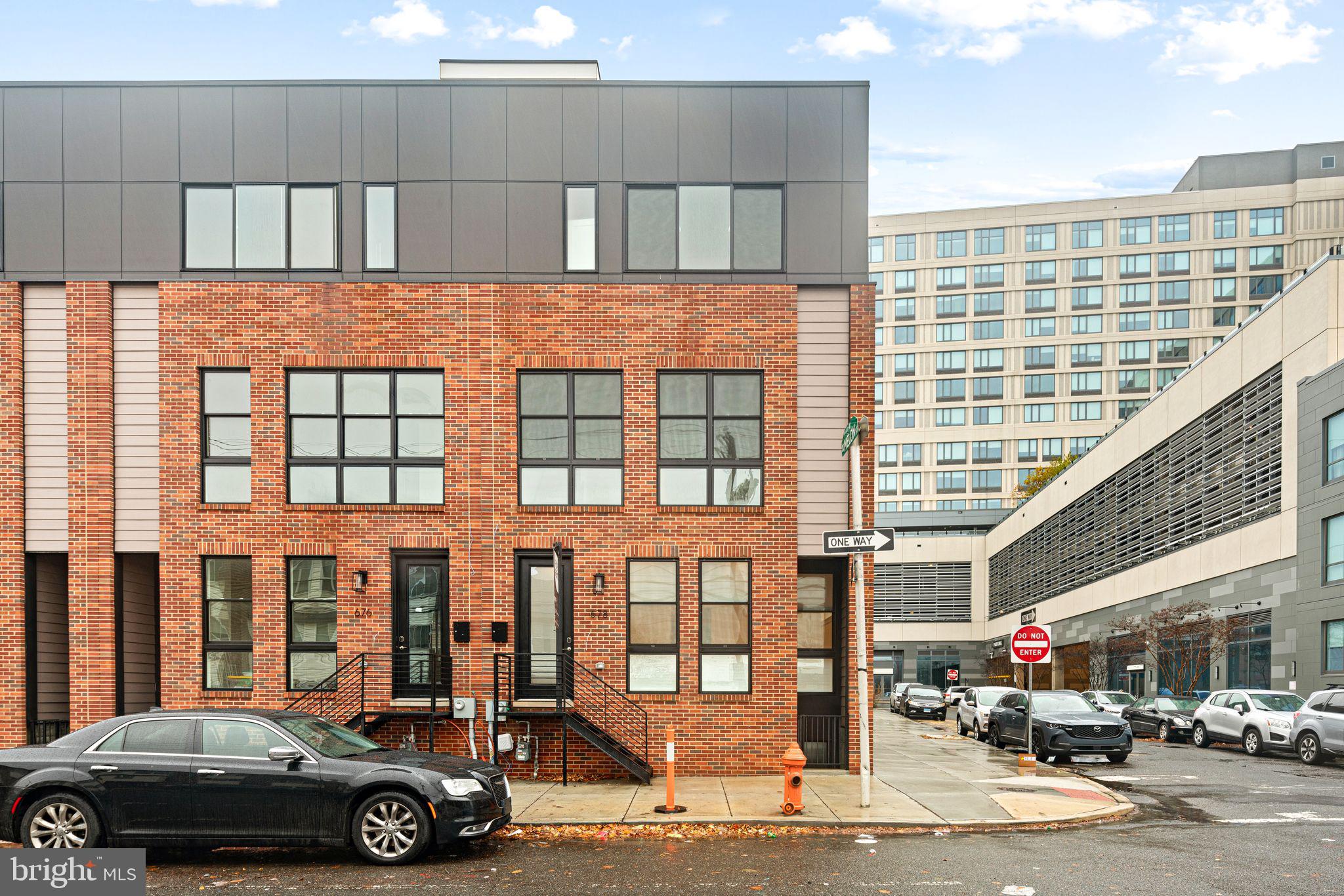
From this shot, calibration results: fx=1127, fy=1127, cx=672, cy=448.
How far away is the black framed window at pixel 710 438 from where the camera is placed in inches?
716

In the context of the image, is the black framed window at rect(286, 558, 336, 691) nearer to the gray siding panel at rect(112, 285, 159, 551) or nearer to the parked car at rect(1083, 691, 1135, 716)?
the gray siding panel at rect(112, 285, 159, 551)

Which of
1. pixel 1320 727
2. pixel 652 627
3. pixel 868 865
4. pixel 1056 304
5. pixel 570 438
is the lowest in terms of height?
pixel 1320 727

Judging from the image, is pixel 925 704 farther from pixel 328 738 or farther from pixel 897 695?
pixel 328 738

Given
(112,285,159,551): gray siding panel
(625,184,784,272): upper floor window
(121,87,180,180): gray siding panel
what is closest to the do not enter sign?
(625,184,784,272): upper floor window

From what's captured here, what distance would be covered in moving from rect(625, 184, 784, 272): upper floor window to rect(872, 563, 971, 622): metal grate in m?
68.9

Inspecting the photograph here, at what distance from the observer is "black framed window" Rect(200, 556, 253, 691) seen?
17875 mm

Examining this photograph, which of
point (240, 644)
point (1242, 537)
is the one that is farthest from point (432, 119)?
point (1242, 537)

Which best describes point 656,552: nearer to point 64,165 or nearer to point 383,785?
point 383,785

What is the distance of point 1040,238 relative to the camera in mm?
92562

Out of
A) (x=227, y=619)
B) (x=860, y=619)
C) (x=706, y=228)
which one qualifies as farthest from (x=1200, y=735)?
(x=227, y=619)

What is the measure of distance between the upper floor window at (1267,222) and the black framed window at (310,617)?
8644 cm

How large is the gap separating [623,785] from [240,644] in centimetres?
655

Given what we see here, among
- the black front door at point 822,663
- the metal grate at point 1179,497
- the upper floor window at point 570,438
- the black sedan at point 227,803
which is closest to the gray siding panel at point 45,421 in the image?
the upper floor window at point 570,438

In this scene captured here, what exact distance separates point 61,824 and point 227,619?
23.8 feet
